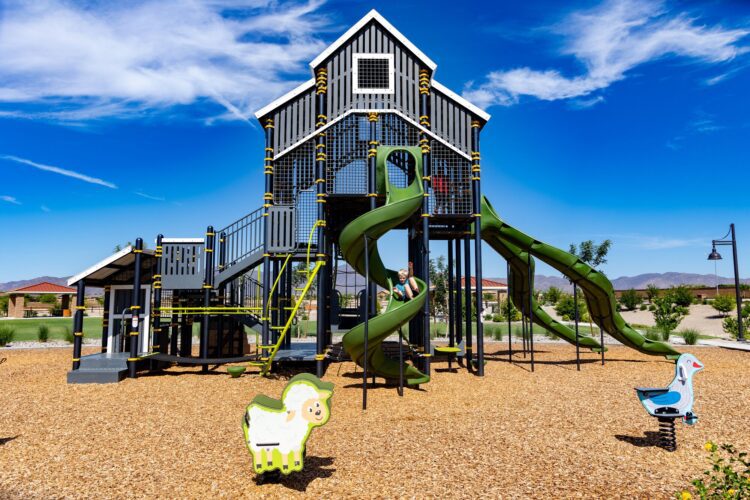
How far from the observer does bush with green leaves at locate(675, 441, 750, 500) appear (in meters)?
3.95

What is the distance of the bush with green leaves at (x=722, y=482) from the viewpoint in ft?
13.0

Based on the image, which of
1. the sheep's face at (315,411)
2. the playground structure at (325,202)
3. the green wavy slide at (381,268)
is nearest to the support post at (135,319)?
the playground structure at (325,202)

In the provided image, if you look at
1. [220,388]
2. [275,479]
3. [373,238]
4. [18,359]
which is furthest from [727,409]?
[18,359]

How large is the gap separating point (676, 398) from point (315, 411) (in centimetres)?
553

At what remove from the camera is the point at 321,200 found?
43.3ft

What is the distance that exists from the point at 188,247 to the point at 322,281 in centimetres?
459

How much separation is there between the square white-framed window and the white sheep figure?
413 inches

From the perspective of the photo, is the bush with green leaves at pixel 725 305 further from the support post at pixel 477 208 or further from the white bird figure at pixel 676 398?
the white bird figure at pixel 676 398

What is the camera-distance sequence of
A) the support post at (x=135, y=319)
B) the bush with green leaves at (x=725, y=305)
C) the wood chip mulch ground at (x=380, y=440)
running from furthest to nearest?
the bush with green leaves at (x=725, y=305)
the support post at (x=135, y=319)
the wood chip mulch ground at (x=380, y=440)

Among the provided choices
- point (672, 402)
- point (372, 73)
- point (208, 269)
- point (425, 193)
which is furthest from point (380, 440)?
point (372, 73)

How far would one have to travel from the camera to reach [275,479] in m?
5.78

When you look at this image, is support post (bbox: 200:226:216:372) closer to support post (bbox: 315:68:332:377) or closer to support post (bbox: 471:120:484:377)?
support post (bbox: 315:68:332:377)

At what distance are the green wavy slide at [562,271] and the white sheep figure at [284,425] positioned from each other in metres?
10.8

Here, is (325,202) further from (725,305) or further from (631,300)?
(631,300)
